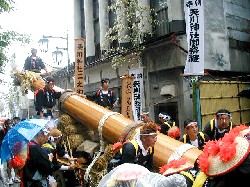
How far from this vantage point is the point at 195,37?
405 inches

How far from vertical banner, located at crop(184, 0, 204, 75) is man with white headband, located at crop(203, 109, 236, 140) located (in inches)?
129

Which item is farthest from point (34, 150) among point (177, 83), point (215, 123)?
point (177, 83)

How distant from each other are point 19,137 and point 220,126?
4.12m

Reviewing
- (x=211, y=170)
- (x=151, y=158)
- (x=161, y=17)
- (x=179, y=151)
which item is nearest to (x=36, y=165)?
(x=151, y=158)

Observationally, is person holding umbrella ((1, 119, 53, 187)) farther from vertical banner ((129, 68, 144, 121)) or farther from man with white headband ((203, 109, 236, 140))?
vertical banner ((129, 68, 144, 121))

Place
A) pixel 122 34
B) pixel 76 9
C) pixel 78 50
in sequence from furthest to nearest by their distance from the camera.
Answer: pixel 76 9, pixel 122 34, pixel 78 50

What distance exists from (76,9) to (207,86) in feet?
47.5

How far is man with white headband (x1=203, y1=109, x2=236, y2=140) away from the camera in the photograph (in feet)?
22.2

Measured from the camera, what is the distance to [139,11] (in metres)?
14.6

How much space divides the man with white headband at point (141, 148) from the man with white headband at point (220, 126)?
2.01 meters

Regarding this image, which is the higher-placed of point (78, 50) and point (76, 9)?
point (76, 9)

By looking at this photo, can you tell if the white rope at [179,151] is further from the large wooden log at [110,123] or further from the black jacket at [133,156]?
the black jacket at [133,156]

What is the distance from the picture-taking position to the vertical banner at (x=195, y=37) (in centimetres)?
1008

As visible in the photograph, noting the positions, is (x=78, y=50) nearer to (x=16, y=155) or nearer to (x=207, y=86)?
(x=207, y=86)
